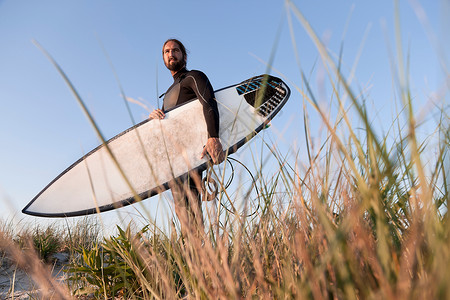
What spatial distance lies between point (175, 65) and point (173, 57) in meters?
0.08

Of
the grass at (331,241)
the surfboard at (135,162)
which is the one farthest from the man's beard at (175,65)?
the grass at (331,241)

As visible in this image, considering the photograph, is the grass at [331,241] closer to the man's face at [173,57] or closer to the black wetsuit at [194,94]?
the black wetsuit at [194,94]

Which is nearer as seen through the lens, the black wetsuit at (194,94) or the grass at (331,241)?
the grass at (331,241)

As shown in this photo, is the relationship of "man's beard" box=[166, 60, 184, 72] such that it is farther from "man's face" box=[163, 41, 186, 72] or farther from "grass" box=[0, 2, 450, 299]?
"grass" box=[0, 2, 450, 299]

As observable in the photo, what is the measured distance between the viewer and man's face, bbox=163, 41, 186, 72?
310cm

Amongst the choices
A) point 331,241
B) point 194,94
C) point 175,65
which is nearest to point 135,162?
point 194,94

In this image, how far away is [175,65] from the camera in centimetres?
312

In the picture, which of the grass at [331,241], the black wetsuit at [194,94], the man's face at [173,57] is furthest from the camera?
the man's face at [173,57]

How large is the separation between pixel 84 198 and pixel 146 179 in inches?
33.1

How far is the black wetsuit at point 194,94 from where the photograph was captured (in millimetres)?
2492

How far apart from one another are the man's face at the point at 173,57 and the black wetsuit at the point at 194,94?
7cm

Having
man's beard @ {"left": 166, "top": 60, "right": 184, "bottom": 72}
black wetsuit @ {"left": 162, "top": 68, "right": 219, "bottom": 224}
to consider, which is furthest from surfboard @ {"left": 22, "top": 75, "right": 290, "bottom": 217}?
man's beard @ {"left": 166, "top": 60, "right": 184, "bottom": 72}

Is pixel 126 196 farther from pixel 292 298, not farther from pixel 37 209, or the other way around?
pixel 292 298

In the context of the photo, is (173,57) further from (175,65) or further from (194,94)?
(194,94)
